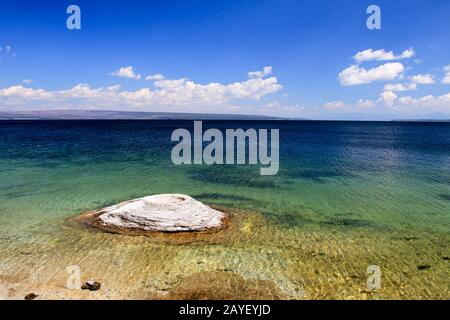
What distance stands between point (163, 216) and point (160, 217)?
19cm

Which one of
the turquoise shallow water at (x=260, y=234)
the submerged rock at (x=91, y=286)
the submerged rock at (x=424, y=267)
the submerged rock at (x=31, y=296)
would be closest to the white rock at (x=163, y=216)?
Answer: the turquoise shallow water at (x=260, y=234)

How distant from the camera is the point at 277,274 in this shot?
14.9 meters

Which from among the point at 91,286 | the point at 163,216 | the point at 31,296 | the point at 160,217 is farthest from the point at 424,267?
the point at 31,296

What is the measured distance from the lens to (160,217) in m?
20.3

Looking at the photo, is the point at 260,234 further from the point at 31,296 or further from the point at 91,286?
the point at 31,296

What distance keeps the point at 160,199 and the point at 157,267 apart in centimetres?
667

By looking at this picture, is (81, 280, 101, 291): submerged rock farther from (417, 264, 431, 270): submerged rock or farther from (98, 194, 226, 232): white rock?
(417, 264, 431, 270): submerged rock

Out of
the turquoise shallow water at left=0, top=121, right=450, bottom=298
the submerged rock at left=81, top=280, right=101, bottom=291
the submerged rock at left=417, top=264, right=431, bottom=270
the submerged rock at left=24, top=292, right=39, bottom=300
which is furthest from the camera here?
the submerged rock at left=417, top=264, right=431, bottom=270

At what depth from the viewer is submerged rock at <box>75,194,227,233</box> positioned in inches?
779

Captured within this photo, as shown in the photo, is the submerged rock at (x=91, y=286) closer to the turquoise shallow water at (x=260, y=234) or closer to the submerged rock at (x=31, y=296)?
the turquoise shallow water at (x=260, y=234)

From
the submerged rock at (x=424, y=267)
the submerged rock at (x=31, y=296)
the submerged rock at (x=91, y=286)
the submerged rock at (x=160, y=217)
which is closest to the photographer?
the submerged rock at (x=31, y=296)

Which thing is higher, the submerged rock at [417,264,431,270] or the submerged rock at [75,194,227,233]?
the submerged rock at [75,194,227,233]

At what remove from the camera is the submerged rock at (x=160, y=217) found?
1978 cm

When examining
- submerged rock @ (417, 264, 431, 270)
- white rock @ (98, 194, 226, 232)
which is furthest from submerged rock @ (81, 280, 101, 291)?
submerged rock @ (417, 264, 431, 270)
